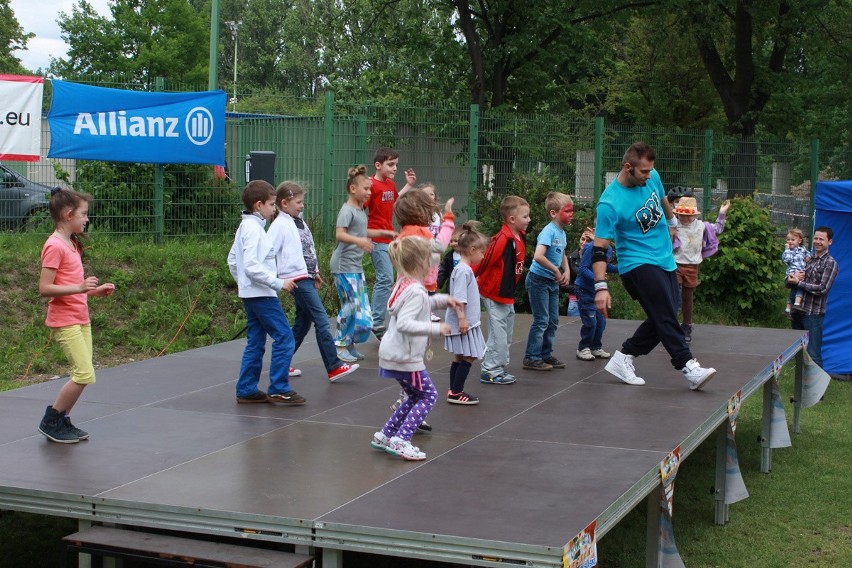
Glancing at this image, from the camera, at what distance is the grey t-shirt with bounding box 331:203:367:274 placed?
8.62m

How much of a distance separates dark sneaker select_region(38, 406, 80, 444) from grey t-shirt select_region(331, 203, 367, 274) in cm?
309

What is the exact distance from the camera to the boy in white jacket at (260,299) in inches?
277

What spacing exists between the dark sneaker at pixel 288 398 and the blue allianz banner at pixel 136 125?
279 inches

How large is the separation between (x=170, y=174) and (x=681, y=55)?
1956 cm

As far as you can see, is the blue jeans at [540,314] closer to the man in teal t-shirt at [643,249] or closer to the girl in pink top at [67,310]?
the man in teal t-shirt at [643,249]

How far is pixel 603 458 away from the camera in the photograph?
569 centimetres

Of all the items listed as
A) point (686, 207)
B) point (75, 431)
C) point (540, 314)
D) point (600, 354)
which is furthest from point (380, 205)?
point (75, 431)

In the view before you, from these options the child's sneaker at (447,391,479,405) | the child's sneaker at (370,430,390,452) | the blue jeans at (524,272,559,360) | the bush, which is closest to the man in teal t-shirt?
the blue jeans at (524,272,559,360)

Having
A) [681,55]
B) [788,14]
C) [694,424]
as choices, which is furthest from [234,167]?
[681,55]

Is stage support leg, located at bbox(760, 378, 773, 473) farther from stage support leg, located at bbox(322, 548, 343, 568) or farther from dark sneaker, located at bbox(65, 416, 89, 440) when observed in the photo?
dark sneaker, located at bbox(65, 416, 89, 440)

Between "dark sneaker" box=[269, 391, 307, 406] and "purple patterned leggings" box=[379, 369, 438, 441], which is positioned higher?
"purple patterned leggings" box=[379, 369, 438, 441]

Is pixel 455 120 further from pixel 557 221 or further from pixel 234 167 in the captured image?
pixel 557 221

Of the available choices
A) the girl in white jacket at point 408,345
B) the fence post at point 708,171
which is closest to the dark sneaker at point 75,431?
the girl in white jacket at point 408,345

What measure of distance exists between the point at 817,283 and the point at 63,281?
845 cm
